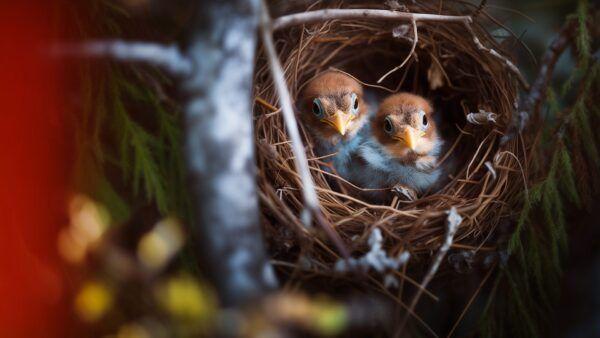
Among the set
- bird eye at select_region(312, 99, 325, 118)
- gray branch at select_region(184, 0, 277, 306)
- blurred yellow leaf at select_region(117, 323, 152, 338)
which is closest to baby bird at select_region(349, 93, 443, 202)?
bird eye at select_region(312, 99, 325, 118)

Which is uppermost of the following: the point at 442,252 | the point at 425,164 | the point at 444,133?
the point at 444,133

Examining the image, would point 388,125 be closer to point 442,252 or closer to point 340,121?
point 340,121

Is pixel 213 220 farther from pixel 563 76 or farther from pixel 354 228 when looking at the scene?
pixel 563 76

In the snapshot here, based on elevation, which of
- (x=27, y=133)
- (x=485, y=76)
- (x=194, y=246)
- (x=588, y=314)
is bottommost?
(x=588, y=314)

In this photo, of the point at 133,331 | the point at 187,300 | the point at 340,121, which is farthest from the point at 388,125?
the point at 133,331

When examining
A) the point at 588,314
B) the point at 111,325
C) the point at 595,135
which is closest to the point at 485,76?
the point at 595,135

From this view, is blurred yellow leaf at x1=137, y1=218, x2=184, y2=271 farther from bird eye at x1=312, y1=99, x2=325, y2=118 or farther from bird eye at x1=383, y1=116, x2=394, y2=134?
bird eye at x1=383, y1=116, x2=394, y2=134

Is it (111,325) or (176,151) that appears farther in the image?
(176,151)
